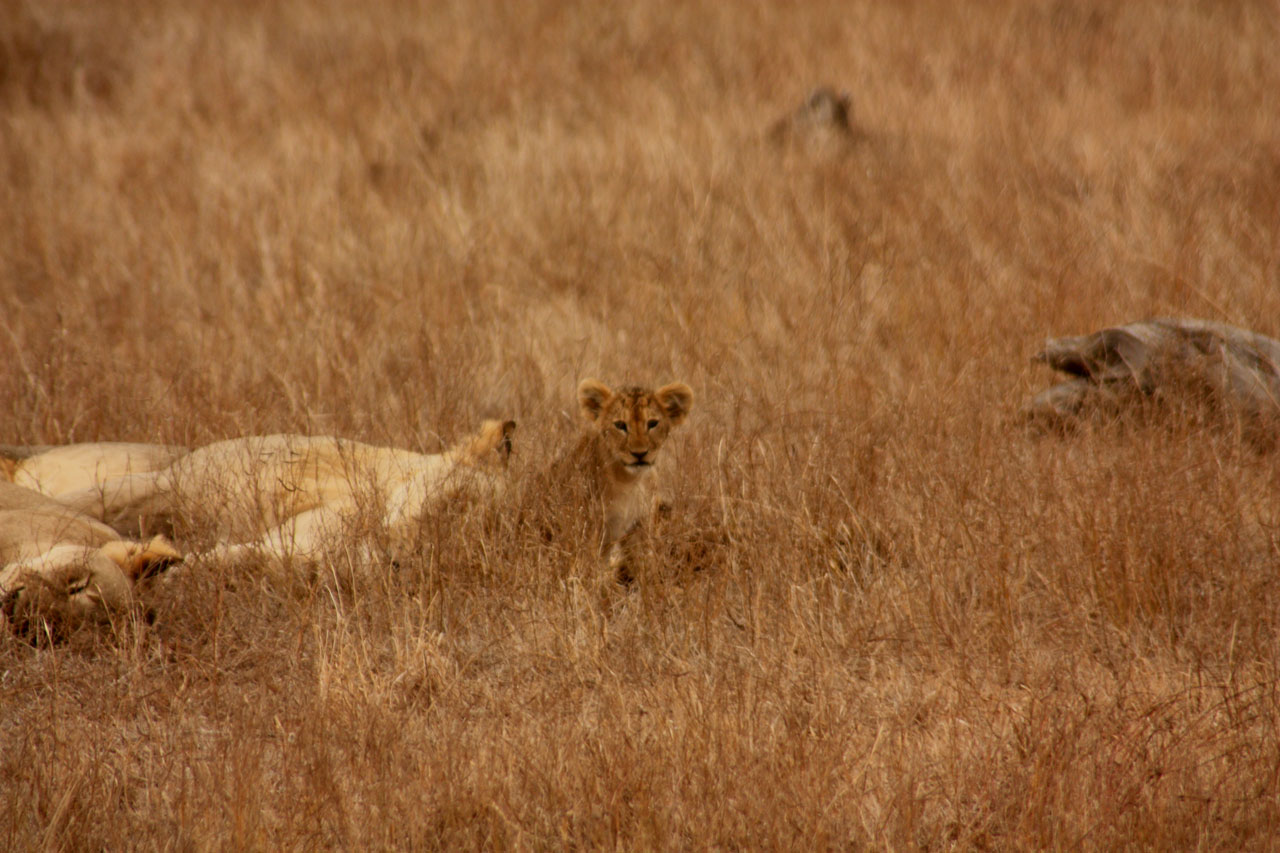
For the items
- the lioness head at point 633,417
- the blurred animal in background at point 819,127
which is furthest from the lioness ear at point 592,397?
the blurred animal in background at point 819,127

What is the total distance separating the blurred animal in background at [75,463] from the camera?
17.0 feet

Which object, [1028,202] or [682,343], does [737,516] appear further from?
[1028,202]

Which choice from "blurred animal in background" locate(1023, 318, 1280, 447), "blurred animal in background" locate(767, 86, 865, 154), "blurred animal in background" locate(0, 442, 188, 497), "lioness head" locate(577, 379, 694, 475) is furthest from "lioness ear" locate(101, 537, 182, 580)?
"blurred animal in background" locate(767, 86, 865, 154)

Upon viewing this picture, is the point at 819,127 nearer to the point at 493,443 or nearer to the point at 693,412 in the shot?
the point at 693,412

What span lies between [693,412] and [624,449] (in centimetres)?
122

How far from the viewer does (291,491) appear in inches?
197

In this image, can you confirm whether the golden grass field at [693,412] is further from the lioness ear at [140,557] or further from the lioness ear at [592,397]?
the lioness ear at [592,397]

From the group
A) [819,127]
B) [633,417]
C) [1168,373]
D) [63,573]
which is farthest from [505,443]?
[819,127]

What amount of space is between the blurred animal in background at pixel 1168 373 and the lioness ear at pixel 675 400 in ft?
5.79

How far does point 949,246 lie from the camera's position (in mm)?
8578

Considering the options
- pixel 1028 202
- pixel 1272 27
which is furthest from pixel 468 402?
pixel 1272 27

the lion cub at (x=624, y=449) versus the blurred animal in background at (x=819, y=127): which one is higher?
the blurred animal in background at (x=819, y=127)

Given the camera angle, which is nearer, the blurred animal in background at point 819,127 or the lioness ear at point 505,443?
the lioness ear at point 505,443

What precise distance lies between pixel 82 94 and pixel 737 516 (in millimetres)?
11015
